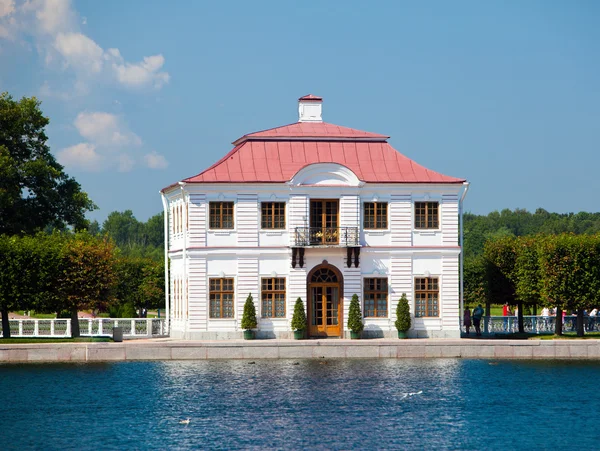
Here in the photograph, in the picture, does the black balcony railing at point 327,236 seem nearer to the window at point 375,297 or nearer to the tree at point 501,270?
the window at point 375,297

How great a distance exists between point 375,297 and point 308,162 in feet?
22.9

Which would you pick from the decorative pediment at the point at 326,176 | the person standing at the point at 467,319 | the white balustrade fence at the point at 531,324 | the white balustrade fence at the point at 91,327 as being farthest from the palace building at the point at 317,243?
the white balustrade fence at the point at 531,324

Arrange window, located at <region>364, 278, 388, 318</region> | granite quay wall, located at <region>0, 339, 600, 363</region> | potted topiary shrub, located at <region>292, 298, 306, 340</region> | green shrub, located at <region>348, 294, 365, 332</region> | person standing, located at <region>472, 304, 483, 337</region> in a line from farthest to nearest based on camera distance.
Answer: person standing, located at <region>472, 304, 483, 337</region>
window, located at <region>364, 278, 388, 318</region>
green shrub, located at <region>348, 294, 365, 332</region>
potted topiary shrub, located at <region>292, 298, 306, 340</region>
granite quay wall, located at <region>0, 339, 600, 363</region>

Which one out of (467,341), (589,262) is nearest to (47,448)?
(467,341)

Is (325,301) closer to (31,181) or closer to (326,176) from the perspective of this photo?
(326,176)

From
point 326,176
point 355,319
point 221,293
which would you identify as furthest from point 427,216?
point 221,293

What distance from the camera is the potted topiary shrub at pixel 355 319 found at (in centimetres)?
5300

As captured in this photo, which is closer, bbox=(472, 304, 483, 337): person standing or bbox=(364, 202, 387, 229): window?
bbox=(364, 202, 387, 229): window

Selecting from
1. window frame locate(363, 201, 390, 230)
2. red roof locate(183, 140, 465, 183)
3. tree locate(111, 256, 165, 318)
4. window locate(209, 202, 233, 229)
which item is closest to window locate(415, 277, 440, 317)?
window frame locate(363, 201, 390, 230)

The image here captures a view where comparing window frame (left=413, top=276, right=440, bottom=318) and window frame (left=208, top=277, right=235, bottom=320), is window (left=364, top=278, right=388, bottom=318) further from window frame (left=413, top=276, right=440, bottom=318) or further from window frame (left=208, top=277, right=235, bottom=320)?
window frame (left=208, top=277, right=235, bottom=320)

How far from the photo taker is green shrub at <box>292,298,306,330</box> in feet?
173

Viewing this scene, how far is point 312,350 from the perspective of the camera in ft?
160

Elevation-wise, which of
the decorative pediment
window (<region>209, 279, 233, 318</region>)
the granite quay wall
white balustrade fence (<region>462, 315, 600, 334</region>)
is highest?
the decorative pediment

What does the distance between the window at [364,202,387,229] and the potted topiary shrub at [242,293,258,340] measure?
6.52 m
